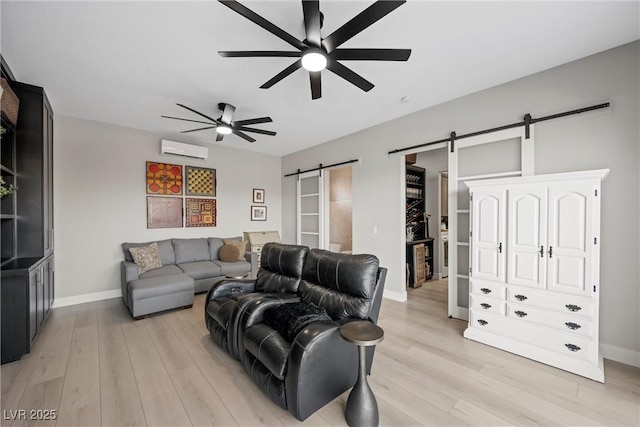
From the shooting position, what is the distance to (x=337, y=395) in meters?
1.93

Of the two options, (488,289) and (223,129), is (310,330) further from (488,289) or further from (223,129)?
(223,129)

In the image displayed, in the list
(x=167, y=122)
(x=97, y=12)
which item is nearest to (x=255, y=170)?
(x=167, y=122)

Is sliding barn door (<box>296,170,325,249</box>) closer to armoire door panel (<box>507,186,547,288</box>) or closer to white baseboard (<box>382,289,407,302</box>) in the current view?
white baseboard (<box>382,289,407,302</box>)

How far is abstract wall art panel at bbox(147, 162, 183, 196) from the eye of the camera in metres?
4.78

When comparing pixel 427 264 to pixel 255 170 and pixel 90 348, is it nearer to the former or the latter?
pixel 255 170

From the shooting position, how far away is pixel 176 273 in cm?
400

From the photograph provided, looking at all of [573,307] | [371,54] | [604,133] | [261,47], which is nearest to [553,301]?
[573,307]

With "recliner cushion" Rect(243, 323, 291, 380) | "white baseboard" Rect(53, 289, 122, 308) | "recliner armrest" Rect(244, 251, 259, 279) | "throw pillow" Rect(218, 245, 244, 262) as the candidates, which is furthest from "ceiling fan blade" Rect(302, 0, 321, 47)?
"white baseboard" Rect(53, 289, 122, 308)

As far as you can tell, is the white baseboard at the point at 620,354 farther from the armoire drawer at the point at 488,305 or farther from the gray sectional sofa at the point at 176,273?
the gray sectional sofa at the point at 176,273

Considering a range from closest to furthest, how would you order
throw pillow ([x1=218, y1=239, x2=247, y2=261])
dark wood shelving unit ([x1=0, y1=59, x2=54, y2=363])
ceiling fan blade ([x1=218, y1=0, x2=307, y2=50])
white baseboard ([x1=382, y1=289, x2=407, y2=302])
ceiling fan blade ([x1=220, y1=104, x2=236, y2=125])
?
ceiling fan blade ([x1=218, y1=0, x2=307, y2=50]), dark wood shelving unit ([x1=0, y1=59, x2=54, y2=363]), ceiling fan blade ([x1=220, y1=104, x2=236, y2=125]), white baseboard ([x1=382, y1=289, x2=407, y2=302]), throw pillow ([x1=218, y1=239, x2=247, y2=261])

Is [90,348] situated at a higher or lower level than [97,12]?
lower

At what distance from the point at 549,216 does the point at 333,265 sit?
81.9 inches

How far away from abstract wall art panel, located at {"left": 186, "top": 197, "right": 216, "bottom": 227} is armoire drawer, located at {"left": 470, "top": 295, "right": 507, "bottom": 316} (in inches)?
191

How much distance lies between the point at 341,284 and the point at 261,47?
2.28 metres
